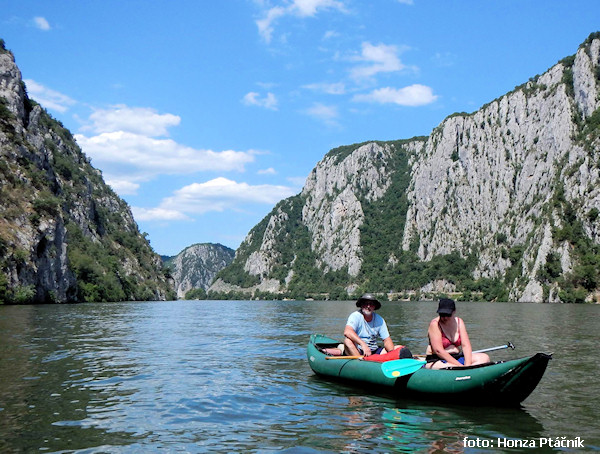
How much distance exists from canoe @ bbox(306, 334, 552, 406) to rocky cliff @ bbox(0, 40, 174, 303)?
62.6m

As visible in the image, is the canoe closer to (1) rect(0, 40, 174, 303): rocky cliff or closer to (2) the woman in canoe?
(2) the woman in canoe

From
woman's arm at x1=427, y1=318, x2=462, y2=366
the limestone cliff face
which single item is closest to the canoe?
woman's arm at x1=427, y1=318, x2=462, y2=366

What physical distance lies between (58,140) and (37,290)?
302ft

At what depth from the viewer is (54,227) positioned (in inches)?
3204

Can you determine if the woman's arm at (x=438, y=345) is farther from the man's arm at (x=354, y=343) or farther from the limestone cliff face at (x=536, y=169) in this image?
the limestone cliff face at (x=536, y=169)

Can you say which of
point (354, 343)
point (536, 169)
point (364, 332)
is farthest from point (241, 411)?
point (536, 169)

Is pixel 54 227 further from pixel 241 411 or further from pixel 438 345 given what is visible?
pixel 438 345

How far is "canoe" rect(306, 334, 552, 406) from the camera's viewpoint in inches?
491

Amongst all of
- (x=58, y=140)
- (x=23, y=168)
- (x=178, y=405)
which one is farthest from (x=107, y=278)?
(x=178, y=405)

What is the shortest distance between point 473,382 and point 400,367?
6.90 ft

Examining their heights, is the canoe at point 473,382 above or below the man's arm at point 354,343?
below

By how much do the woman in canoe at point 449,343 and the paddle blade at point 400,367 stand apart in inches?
13.0

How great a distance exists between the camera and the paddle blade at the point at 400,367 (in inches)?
552

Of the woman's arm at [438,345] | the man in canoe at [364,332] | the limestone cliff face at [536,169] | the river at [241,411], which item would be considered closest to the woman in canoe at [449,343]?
the woman's arm at [438,345]
